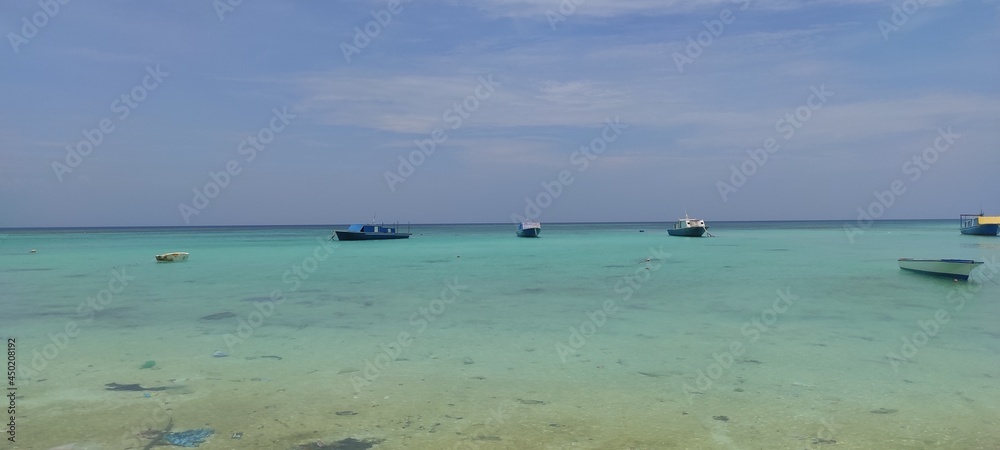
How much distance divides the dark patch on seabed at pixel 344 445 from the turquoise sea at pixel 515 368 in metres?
0.03

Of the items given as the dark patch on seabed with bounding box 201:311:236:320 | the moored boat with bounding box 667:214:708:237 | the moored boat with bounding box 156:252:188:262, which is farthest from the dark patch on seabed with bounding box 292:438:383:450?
the moored boat with bounding box 667:214:708:237

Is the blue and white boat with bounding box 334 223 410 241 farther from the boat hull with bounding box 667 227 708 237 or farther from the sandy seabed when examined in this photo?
the sandy seabed

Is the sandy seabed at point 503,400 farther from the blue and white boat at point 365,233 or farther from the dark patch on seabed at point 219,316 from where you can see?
the blue and white boat at point 365,233

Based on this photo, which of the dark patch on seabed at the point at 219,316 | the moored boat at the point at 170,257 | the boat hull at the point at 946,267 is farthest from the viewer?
the moored boat at the point at 170,257

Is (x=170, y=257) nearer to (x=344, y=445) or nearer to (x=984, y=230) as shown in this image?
(x=344, y=445)

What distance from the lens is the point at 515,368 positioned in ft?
29.4

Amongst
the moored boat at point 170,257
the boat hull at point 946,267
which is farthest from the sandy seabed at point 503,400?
the moored boat at point 170,257

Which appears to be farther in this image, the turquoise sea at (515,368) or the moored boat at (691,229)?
the moored boat at (691,229)

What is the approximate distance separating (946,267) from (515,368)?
18.9 meters

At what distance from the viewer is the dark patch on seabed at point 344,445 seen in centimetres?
566

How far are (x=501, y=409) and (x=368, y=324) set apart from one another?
6711mm

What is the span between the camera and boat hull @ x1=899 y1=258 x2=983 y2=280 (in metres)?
19.9

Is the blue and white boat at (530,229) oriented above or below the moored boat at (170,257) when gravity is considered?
below

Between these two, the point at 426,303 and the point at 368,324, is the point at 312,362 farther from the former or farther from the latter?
the point at 426,303
